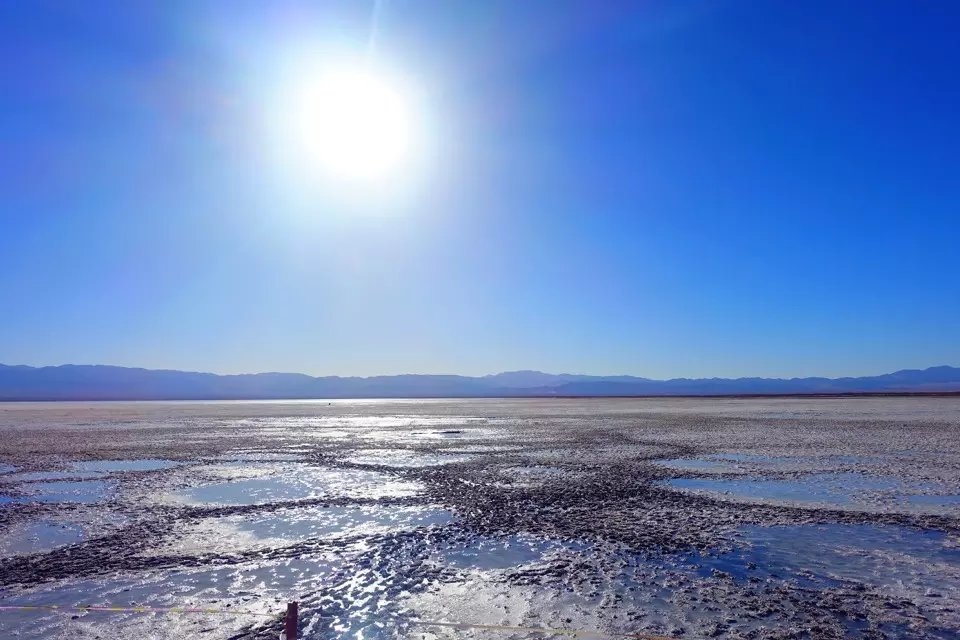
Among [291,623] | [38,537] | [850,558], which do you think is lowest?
[38,537]

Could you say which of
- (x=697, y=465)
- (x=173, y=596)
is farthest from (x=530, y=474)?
(x=173, y=596)

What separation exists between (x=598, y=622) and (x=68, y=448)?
28.5 meters

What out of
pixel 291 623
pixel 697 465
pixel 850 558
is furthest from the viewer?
pixel 697 465

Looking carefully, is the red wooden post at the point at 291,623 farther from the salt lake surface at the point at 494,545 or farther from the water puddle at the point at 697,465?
the water puddle at the point at 697,465

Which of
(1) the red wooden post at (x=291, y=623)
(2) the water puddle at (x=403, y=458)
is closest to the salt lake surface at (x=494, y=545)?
(2) the water puddle at (x=403, y=458)

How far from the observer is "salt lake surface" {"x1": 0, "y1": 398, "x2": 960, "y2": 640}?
6.99 metres

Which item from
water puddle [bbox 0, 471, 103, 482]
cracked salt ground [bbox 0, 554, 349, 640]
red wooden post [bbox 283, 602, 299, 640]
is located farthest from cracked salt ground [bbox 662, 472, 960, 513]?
water puddle [bbox 0, 471, 103, 482]

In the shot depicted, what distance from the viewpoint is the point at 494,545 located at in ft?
32.9

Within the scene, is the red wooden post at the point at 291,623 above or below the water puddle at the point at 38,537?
above

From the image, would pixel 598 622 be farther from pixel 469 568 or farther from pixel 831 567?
pixel 831 567

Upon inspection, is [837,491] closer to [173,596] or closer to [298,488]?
[298,488]

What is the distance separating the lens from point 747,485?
50.2 ft

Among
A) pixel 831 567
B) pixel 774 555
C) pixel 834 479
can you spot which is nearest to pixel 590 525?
pixel 774 555

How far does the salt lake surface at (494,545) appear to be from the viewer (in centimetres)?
699
